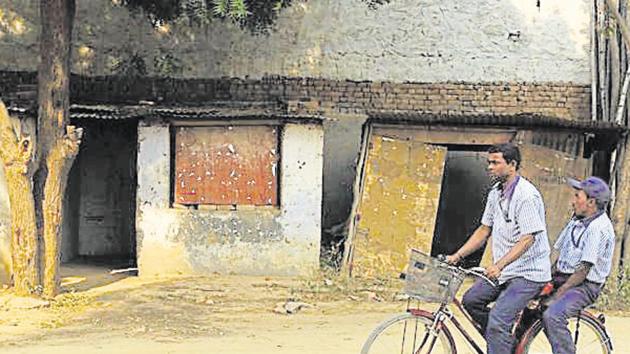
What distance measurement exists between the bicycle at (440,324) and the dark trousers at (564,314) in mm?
119

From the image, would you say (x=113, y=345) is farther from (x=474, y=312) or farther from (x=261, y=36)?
(x=261, y=36)

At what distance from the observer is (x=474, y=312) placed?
6203 millimetres

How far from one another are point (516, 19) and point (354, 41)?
9.27 feet

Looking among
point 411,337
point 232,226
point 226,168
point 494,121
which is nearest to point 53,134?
point 226,168

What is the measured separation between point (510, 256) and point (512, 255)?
0.05 ft

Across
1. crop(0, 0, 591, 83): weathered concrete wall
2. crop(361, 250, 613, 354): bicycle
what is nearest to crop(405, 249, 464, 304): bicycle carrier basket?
crop(361, 250, 613, 354): bicycle

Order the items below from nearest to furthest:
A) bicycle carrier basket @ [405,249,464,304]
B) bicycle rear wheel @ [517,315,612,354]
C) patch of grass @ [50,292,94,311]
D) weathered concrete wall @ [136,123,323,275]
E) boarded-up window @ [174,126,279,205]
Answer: bicycle carrier basket @ [405,249,464,304] < bicycle rear wheel @ [517,315,612,354] < patch of grass @ [50,292,94,311] < weathered concrete wall @ [136,123,323,275] < boarded-up window @ [174,126,279,205]

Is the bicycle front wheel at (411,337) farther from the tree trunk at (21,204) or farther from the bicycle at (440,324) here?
the tree trunk at (21,204)

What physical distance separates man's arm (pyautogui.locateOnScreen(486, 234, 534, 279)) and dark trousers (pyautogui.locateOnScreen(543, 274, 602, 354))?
0.48 m

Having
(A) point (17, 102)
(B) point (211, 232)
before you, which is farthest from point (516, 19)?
(A) point (17, 102)

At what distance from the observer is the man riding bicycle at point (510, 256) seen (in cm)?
594

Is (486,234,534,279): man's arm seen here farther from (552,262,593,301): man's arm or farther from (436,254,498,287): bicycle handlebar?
(552,262,593,301): man's arm

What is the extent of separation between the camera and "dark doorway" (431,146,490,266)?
1508 centimetres

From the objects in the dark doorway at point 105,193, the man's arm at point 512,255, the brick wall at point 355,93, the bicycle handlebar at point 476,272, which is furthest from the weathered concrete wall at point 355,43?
the man's arm at point 512,255
